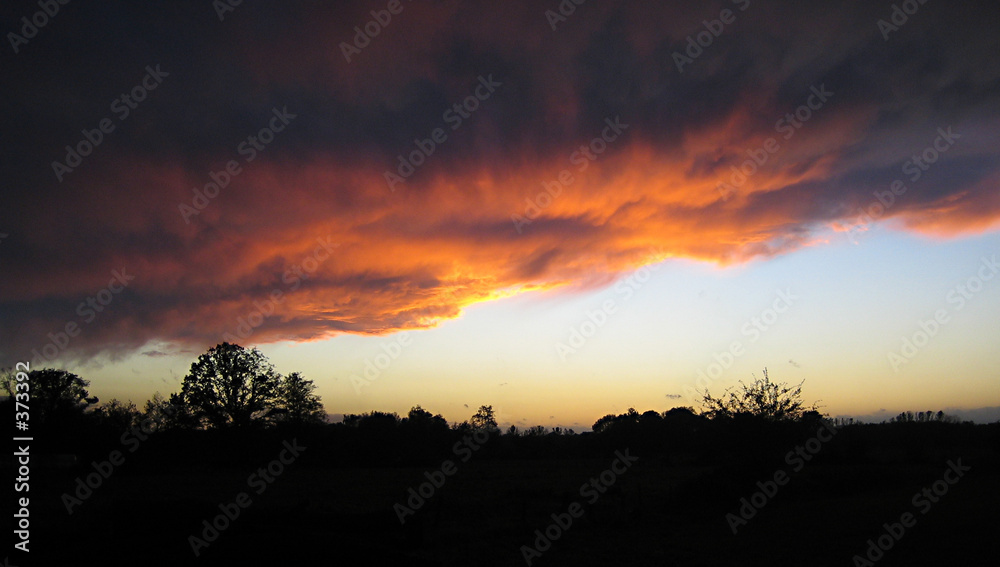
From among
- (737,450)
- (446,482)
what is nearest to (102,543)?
(446,482)

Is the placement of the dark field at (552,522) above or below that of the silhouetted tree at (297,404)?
below

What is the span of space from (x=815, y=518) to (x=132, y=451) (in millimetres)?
41503

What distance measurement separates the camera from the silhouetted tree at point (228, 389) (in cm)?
4716

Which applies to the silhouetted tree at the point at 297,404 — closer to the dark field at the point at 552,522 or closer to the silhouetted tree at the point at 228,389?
the silhouetted tree at the point at 228,389

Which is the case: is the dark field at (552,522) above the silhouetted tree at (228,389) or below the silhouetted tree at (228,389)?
below

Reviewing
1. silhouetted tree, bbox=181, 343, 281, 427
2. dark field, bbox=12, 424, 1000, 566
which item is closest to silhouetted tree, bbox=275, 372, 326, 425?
silhouetted tree, bbox=181, 343, 281, 427

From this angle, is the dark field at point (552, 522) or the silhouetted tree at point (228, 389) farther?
the silhouetted tree at point (228, 389)

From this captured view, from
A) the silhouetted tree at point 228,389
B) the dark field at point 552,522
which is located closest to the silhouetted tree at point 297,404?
the silhouetted tree at point 228,389

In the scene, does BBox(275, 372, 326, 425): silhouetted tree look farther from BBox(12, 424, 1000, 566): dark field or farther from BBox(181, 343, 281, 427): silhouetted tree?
BBox(12, 424, 1000, 566): dark field

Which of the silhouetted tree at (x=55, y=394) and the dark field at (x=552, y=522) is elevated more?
the silhouetted tree at (x=55, y=394)

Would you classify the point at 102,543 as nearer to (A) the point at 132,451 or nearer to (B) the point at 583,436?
(A) the point at 132,451

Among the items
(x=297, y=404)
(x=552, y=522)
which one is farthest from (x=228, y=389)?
(x=552, y=522)

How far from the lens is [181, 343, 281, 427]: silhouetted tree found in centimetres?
4716

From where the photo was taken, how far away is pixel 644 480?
29.9 metres
